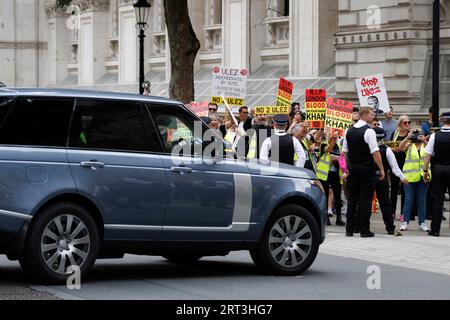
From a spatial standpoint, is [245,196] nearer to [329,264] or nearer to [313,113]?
[329,264]

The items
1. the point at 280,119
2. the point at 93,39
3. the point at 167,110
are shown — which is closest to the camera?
the point at 167,110

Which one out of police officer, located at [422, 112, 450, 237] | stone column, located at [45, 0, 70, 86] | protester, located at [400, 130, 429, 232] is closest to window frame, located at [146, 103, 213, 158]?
police officer, located at [422, 112, 450, 237]

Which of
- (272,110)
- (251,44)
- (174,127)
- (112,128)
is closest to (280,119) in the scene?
(174,127)

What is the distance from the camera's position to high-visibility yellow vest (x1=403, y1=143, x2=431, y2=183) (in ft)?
67.1

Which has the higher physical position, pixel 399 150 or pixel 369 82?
pixel 369 82

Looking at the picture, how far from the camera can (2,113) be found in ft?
39.4

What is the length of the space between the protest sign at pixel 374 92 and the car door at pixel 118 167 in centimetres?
1204

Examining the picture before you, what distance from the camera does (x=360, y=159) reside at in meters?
18.3

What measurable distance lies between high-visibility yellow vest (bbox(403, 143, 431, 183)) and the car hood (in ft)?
22.1

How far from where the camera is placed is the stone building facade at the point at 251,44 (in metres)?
27.8

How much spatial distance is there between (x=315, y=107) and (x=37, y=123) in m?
12.3

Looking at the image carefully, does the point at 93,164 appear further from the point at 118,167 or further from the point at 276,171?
the point at 276,171

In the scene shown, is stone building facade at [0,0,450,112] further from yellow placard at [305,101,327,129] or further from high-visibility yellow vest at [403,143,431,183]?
high-visibility yellow vest at [403,143,431,183]

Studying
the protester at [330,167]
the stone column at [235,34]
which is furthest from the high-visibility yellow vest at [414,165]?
the stone column at [235,34]
